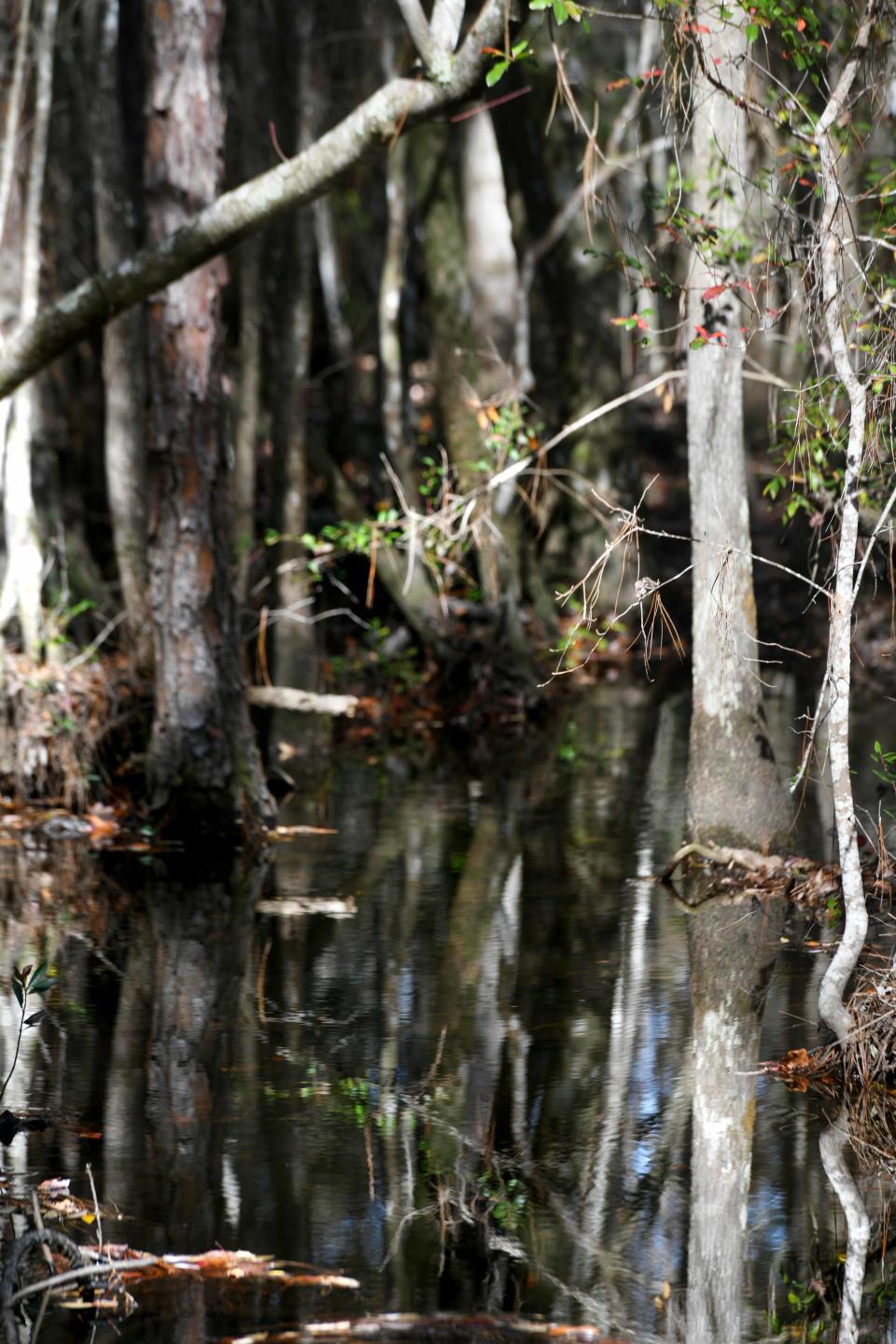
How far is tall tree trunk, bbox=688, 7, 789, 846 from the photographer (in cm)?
1077

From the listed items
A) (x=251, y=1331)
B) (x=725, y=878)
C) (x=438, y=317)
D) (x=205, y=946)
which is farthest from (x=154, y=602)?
(x=438, y=317)

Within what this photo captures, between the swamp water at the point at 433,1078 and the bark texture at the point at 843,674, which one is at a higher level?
the bark texture at the point at 843,674

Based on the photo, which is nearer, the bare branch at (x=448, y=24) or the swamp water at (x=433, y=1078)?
the swamp water at (x=433, y=1078)

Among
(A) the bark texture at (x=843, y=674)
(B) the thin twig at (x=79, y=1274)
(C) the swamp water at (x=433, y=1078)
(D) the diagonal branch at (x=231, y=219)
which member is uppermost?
(D) the diagonal branch at (x=231, y=219)

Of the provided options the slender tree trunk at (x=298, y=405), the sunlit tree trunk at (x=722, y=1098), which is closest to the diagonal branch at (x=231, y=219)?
the sunlit tree trunk at (x=722, y=1098)

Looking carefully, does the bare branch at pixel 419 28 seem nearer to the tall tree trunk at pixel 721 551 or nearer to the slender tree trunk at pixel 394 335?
the tall tree trunk at pixel 721 551

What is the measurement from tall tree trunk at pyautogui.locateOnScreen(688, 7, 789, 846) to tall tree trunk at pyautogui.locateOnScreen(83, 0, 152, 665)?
665cm

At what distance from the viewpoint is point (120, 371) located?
1794 centimetres

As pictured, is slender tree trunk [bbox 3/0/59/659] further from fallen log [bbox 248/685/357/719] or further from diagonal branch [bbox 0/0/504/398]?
diagonal branch [bbox 0/0/504/398]

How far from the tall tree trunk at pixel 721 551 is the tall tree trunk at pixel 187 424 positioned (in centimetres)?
388

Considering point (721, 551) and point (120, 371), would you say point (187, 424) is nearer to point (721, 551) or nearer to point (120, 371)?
point (721, 551)

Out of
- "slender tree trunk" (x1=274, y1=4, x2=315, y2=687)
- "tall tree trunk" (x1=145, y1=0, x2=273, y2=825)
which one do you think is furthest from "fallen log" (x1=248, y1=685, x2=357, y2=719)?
"slender tree trunk" (x1=274, y1=4, x2=315, y2=687)

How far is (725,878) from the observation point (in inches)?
444

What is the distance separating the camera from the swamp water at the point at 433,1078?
581 centimetres
